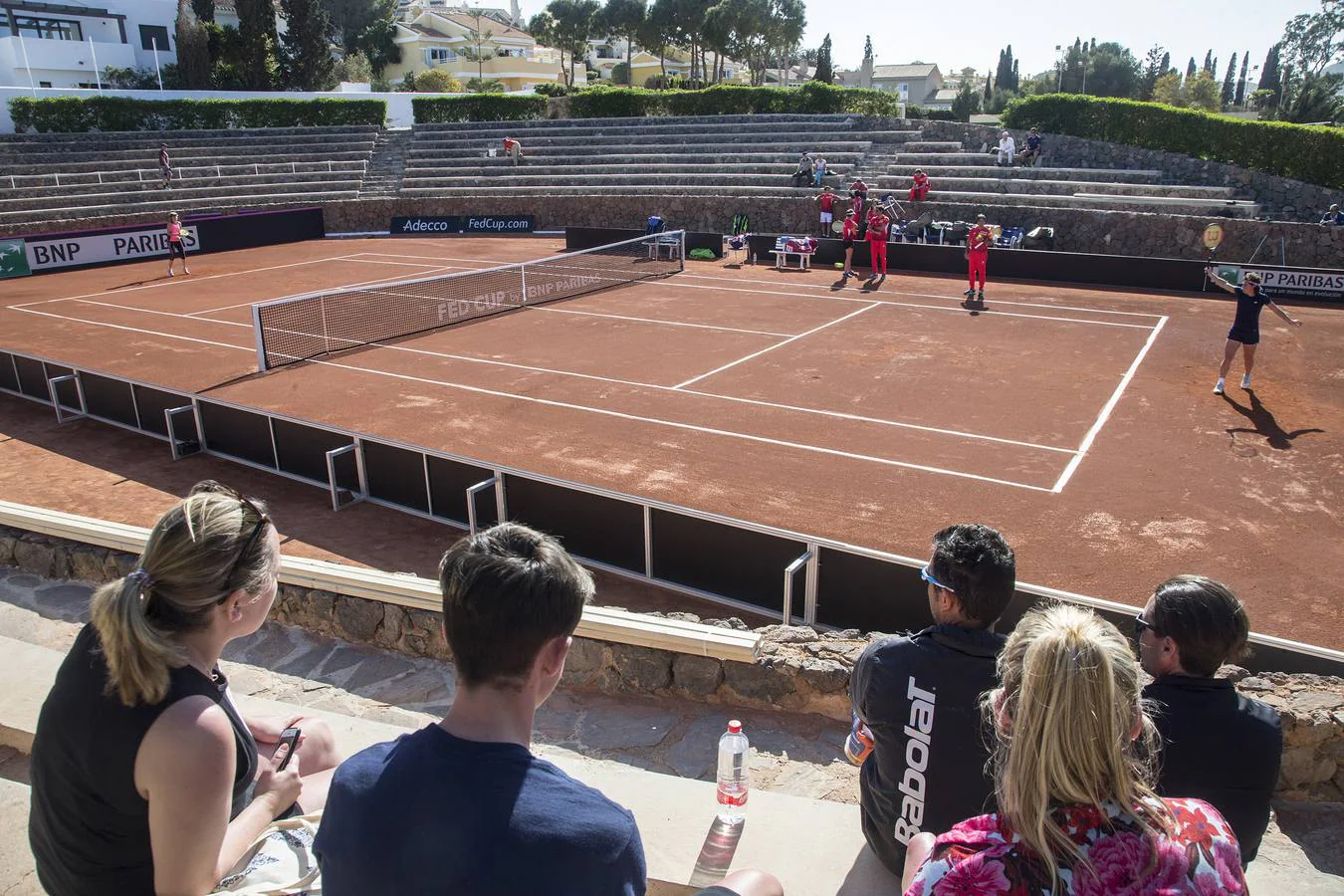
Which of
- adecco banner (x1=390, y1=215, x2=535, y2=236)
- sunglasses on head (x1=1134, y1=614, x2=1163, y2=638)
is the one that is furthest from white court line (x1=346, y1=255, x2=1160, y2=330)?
sunglasses on head (x1=1134, y1=614, x2=1163, y2=638)

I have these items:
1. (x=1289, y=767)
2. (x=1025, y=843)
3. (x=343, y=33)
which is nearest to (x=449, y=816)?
(x=1025, y=843)

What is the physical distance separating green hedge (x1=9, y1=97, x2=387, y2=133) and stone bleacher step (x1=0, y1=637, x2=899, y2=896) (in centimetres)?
4566

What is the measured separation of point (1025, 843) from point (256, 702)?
397cm

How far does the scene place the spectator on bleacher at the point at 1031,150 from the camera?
33.6 m

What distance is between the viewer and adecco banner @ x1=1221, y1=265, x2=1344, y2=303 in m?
22.6

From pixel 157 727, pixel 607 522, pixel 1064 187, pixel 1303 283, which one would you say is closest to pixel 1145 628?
pixel 157 727

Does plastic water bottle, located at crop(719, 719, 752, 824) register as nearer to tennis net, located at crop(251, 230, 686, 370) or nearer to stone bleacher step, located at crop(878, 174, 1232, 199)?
tennis net, located at crop(251, 230, 686, 370)

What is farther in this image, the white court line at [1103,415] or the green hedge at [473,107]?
the green hedge at [473,107]

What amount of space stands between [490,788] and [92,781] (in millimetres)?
1438

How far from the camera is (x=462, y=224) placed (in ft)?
129

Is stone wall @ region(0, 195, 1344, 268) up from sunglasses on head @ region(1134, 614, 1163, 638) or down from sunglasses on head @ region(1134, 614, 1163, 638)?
down

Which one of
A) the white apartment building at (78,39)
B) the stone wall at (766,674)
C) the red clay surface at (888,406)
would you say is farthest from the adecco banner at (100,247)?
the stone wall at (766,674)

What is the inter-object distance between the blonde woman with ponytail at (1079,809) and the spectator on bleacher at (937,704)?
95cm

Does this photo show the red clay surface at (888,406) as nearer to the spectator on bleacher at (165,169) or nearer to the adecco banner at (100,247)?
the adecco banner at (100,247)
